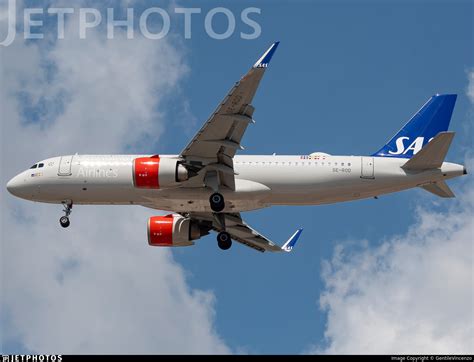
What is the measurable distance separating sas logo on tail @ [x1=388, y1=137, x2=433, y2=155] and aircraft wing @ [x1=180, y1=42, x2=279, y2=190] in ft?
33.9

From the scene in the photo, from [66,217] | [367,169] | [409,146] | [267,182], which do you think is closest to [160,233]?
[66,217]

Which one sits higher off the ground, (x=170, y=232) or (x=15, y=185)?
(x=15, y=185)

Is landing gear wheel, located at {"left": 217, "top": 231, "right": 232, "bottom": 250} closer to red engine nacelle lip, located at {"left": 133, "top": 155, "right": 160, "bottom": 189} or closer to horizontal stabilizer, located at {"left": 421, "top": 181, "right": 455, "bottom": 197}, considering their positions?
red engine nacelle lip, located at {"left": 133, "top": 155, "right": 160, "bottom": 189}

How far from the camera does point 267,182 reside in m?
53.2

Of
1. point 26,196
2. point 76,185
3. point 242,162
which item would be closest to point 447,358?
point 242,162

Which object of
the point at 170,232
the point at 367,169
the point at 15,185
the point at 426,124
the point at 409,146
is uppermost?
the point at 426,124

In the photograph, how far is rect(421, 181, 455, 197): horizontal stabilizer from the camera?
174 ft

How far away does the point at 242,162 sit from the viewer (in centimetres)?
5438

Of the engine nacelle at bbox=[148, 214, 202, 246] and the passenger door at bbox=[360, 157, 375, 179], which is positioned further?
the engine nacelle at bbox=[148, 214, 202, 246]

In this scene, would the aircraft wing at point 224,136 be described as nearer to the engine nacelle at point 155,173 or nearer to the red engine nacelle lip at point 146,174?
the engine nacelle at point 155,173

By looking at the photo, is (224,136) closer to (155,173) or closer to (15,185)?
(155,173)

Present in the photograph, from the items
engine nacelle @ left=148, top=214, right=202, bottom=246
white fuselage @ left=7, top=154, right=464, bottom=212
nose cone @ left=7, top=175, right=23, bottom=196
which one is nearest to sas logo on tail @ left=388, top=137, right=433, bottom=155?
white fuselage @ left=7, top=154, right=464, bottom=212

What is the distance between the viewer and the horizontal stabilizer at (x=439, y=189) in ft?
174

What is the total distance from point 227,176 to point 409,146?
11573 mm
